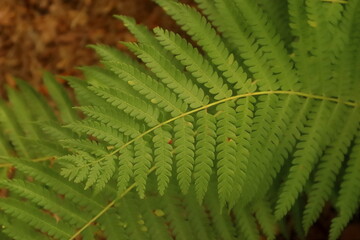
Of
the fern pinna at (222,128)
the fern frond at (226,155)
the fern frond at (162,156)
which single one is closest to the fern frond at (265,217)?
the fern pinna at (222,128)

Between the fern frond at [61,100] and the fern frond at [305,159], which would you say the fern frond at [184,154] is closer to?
the fern frond at [305,159]

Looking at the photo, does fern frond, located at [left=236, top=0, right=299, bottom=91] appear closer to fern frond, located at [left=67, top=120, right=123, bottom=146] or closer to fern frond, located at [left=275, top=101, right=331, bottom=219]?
fern frond, located at [left=275, top=101, right=331, bottom=219]

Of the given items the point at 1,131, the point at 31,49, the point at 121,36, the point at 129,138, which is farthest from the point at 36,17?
the point at 129,138

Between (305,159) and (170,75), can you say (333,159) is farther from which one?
(170,75)

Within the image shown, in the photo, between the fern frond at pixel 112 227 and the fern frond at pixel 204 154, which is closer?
the fern frond at pixel 204 154

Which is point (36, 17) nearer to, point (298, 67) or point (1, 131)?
point (1, 131)

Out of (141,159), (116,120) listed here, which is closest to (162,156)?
(141,159)
